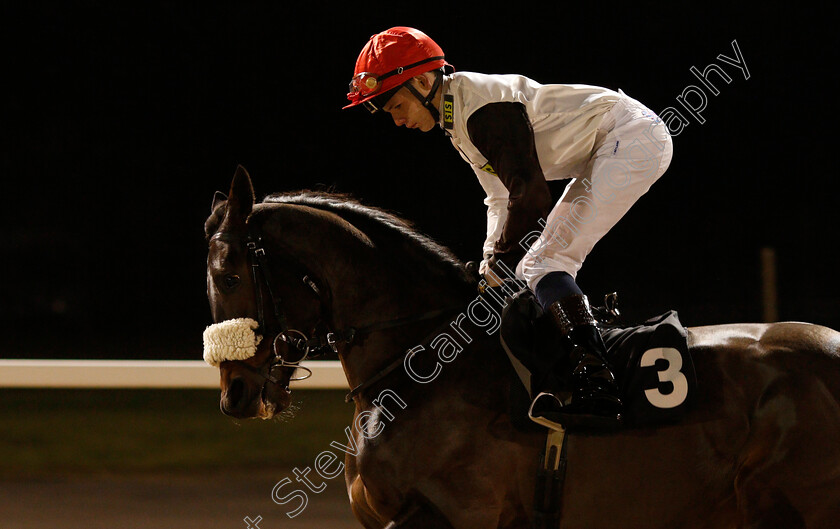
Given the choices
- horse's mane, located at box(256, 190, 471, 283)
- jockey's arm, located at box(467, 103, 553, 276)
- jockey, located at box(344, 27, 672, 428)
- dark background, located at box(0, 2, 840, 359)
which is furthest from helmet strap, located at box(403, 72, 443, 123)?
dark background, located at box(0, 2, 840, 359)

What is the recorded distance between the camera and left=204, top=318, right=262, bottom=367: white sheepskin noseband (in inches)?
83.7

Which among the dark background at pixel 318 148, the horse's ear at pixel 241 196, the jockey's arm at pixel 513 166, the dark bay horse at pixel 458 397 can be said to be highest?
the jockey's arm at pixel 513 166

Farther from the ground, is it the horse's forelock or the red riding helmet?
the red riding helmet

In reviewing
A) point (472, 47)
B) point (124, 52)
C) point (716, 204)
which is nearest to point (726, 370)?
point (472, 47)

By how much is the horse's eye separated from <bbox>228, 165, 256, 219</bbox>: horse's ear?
0.17 metres

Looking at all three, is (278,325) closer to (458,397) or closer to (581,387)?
(458,397)

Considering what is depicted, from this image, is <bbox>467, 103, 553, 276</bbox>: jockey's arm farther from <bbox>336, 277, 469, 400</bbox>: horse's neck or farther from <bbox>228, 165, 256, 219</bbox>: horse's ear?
<bbox>228, 165, 256, 219</bbox>: horse's ear

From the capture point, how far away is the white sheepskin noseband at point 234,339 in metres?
2.12

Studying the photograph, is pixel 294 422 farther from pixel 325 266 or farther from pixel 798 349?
pixel 798 349

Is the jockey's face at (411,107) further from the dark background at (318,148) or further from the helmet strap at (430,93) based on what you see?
the dark background at (318,148)

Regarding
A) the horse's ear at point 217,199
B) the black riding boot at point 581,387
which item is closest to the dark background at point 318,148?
the horse's ear at point 217,199

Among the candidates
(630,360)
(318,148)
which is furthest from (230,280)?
(318,148)

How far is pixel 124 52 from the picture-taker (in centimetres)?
784

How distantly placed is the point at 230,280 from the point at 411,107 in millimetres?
687
